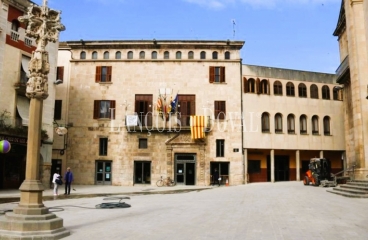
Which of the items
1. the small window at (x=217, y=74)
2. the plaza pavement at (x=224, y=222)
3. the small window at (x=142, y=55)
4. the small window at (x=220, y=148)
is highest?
the small window at (x=142, y=55)

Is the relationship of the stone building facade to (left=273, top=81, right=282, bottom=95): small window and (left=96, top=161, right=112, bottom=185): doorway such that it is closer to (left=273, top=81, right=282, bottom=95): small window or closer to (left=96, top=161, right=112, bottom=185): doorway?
(left=96, top=161, right=112, bottom=185): doorway

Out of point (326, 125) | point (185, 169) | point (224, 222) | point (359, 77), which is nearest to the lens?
point (224, 222)

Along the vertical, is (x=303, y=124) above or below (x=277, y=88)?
below

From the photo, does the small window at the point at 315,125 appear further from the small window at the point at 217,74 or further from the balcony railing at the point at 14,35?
the balcony railing at the point at 14,35

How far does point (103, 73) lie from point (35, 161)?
27.3m

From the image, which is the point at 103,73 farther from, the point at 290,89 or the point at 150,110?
the point at 290,89

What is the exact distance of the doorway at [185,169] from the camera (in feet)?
111

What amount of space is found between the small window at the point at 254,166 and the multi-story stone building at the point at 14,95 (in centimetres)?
2017

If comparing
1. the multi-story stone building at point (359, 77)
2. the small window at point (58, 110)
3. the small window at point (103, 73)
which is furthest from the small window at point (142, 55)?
the multi-story stone building at point (359, 77)

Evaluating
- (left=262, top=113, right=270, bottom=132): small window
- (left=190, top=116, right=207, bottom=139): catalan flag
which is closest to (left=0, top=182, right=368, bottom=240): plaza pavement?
(left=190, top=116, right=207, bottom=139): catalan flag

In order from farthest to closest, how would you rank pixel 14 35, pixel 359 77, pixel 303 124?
pixel 303 124, pixel 14 35, pixel 359 77

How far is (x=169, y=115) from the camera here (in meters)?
34.1

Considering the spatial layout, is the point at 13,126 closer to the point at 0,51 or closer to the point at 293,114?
the point at 0,51

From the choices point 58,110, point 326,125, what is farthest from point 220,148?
point 58,110
